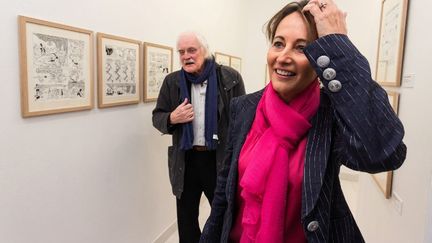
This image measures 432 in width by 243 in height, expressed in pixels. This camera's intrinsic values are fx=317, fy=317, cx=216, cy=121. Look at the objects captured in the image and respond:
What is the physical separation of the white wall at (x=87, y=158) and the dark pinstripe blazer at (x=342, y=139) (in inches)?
39.7

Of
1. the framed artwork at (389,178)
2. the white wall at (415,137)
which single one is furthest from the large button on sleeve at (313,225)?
the framed artwork at (389,178)

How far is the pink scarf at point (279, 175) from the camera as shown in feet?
2.78

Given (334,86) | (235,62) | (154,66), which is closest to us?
(334,86)

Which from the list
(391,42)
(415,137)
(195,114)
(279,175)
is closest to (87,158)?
(195,114)

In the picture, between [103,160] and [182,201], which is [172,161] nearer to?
[182,201]

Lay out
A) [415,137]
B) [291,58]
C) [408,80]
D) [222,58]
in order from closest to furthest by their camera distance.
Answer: [291,58] → [415,137] → [408,80] → [222,58]

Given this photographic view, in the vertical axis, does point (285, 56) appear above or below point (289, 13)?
below

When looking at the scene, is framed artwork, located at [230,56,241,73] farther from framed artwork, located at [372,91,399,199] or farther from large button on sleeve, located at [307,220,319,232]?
large button on sleeve, located at [307,220,319,232]

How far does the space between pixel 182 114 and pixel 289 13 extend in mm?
1153

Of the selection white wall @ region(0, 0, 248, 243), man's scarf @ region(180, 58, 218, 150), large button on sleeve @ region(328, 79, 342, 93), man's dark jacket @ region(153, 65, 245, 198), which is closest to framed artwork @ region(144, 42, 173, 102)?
white wall @ region(0, 0, 248, 243)

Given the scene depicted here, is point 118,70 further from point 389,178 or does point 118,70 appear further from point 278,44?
point 389,178

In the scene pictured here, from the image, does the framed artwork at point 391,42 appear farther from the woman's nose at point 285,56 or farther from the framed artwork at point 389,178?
the woman's nose at point 285,56

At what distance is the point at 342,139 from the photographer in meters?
0.76

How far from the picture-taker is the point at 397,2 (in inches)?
70.3
